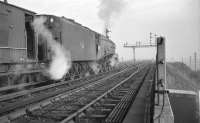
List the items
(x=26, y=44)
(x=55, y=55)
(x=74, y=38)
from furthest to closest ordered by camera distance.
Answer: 1. (x=74, y=38)
2. (x=55, y=55)
3. (x=26, y=44)

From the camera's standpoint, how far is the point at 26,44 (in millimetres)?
12258

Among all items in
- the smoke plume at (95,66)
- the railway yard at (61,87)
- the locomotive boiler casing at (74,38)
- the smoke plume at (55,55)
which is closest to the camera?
the railway yard at (61,87)

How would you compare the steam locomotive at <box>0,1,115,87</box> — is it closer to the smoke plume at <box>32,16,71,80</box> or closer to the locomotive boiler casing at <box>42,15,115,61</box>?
the locomotive boiler casing at <box>42,15,115,61</box>

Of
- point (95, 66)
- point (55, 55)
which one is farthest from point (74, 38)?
point (95, 66)

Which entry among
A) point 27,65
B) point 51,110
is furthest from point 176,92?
point 51,110

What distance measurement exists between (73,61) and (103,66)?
1127cm

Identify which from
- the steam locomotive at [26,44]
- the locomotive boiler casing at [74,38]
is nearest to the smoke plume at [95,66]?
the locomotive boiler casing at [74,38]

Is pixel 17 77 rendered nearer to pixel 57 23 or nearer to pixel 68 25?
pixel 57 23

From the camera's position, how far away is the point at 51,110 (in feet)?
25.2

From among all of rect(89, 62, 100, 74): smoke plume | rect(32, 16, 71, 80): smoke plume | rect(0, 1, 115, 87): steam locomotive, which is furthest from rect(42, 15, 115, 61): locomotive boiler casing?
rect(89, 62, 100, 74): smoke plume

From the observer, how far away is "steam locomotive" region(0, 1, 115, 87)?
35.8 ft

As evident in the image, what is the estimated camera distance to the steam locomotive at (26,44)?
1091cm

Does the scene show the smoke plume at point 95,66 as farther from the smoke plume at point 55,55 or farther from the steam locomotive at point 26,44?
the smoke plume at point 55,55

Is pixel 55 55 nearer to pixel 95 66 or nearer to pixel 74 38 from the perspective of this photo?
pixel 74 38
